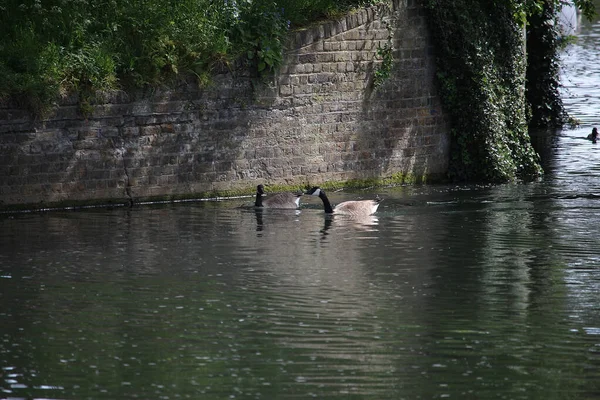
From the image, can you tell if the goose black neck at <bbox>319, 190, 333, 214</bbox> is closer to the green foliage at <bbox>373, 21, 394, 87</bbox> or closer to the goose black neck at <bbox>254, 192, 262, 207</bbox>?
the goose black neck at <bbox>254, 192, 262, 207</bbox>

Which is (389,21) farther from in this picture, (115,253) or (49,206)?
(115,253)

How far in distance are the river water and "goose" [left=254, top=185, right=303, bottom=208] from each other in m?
0.36

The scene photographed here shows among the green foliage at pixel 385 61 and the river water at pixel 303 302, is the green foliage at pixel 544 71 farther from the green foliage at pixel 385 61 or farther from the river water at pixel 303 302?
the river water at pixel 303 302

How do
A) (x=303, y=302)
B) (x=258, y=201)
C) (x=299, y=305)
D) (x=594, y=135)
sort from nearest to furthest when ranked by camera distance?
(x=299, y=305), (x=303, y=302), (x=258, y=201), (x=594, y=135)

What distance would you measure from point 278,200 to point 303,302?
7562 millimetres

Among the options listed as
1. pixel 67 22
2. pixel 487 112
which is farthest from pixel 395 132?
pixel 67 22

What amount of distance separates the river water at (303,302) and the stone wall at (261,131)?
743 mm

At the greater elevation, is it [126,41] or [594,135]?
[126,41]

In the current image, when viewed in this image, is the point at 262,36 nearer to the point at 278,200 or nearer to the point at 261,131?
the point at 261,131

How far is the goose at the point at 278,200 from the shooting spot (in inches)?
776

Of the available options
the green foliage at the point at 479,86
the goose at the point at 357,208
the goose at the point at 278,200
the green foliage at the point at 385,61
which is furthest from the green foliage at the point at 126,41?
the goose at the point at 357,208

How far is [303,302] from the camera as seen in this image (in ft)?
40.2

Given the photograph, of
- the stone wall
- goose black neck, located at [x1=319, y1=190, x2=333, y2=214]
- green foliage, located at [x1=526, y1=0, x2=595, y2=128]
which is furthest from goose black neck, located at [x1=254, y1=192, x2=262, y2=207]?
green foliage, located at [x1=526, y1=0, x2=595, y2=128]

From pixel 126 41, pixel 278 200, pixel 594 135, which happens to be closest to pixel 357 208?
pixel 278 200
